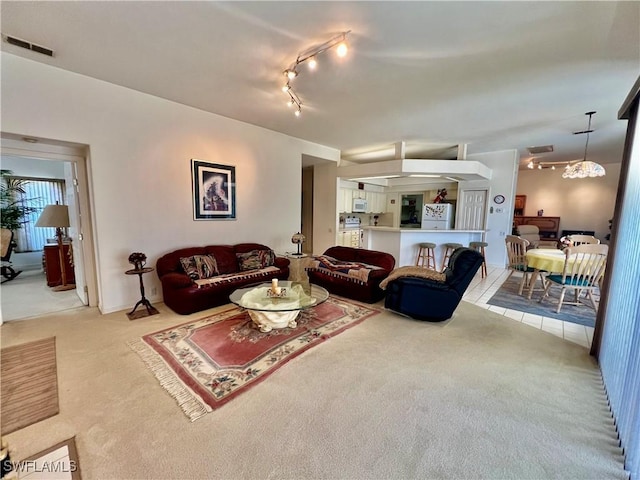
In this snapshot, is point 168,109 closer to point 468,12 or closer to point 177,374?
point 177,374

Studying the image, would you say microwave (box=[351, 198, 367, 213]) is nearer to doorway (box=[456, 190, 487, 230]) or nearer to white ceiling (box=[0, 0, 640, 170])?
doorway (box=[456, 190, 487, 230])

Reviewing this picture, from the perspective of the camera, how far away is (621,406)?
68.2 inches

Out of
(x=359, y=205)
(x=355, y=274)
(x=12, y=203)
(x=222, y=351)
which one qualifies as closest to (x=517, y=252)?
(x=355, y=274)

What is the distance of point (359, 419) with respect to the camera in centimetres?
180

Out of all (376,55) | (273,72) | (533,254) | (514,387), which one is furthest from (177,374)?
(533,254)

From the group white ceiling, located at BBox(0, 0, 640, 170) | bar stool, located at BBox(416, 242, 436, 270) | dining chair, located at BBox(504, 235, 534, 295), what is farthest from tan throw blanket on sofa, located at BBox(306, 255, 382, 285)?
dining chair, located at BBox(504, 235, 534, 295)

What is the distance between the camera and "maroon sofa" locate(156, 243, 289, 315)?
3.44 m

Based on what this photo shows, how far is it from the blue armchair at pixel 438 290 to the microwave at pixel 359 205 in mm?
4361

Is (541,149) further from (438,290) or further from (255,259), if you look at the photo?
(255,259)

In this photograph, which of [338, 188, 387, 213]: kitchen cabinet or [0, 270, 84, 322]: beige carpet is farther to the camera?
[338, 188, 387, 213]: kitchen cabinet

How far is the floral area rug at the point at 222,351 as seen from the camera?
205 cm

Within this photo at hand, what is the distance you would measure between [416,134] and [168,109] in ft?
14.2

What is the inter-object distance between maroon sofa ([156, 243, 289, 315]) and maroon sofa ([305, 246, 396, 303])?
65 centimetres

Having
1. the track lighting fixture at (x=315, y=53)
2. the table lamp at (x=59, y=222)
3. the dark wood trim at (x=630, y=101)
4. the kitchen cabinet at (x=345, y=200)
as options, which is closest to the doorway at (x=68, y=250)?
the table lamp at (x=59, y=222)
